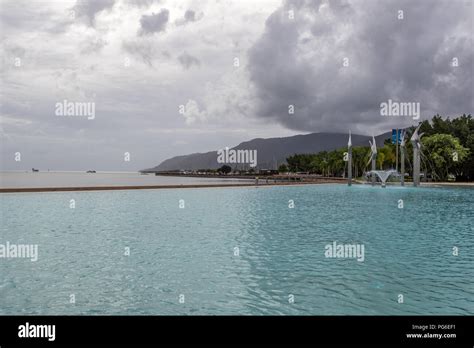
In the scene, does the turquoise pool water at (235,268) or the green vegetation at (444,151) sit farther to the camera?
the green vegetation at (444,151)

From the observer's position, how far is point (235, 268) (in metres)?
11.4

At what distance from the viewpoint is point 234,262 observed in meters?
12.1

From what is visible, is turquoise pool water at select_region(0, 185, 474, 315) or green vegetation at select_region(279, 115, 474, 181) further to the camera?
green vegetation at select_region(279, 115, 474, 181)

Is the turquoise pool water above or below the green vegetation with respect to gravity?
below

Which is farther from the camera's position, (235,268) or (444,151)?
(444,151)

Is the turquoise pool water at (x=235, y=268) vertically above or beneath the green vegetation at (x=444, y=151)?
beneath

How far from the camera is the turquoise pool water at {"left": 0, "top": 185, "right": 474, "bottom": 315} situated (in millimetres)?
8367

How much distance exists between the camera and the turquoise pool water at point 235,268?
837cm

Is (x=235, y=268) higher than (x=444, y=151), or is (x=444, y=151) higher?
(x=444, y=151)
